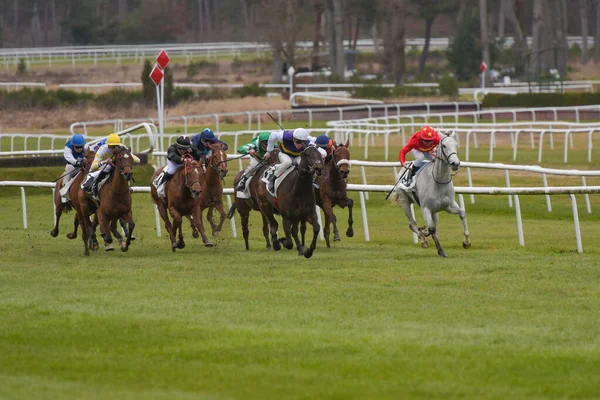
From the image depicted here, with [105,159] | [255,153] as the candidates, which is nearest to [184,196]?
[105,159]

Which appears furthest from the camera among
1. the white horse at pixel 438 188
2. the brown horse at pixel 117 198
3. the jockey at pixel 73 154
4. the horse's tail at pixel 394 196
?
the jockey at pixel 73 154

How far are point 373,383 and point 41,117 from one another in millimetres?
39247

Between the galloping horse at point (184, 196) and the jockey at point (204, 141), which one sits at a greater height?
the jockey at point (204, 141)

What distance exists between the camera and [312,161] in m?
12.7

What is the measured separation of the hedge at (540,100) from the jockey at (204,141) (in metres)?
27.1

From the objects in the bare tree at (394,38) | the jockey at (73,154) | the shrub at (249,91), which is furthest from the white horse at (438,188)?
the bare tree at (394,38)

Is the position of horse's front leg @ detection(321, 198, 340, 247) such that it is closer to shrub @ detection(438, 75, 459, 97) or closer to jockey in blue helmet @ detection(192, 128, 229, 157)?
jockey in blue helmet @ detection(192, 128, 229, 157)

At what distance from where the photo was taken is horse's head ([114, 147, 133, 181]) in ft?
44.1

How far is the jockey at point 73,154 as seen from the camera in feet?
49.2

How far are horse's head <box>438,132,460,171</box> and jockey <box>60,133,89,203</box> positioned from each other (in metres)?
4.55

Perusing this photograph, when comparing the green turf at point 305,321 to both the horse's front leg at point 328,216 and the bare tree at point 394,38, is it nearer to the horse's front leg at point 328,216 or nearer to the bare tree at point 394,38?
the horse's front leg at point 328,216

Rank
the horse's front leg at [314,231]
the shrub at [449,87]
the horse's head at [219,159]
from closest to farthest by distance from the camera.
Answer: the horse's front leg at [314,231]
the horse's head at [219,159]
the shrub at [449,87]

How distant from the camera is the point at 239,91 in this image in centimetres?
4972

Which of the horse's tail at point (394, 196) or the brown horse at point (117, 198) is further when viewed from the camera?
the horse's tail at point (394, 196)
